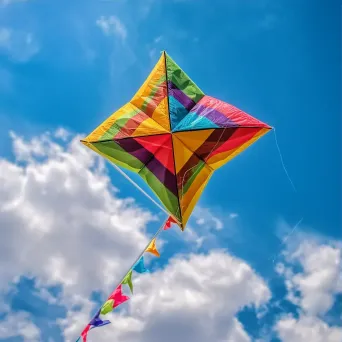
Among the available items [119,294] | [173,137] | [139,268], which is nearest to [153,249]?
[139,268]

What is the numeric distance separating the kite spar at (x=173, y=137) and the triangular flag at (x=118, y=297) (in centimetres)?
4

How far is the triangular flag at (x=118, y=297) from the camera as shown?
1041 centimetres

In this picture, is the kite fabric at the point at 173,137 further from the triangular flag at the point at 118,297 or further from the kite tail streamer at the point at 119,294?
the triangular flag at the point at 118,297

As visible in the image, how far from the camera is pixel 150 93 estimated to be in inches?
452

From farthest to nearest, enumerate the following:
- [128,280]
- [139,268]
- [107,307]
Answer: [139,268], [128,280], [107,307]

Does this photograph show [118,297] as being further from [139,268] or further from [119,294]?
[139,268]

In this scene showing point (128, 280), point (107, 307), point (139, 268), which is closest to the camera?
point (107, 307)

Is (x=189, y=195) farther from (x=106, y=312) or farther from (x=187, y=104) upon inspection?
(x=106, y=312)

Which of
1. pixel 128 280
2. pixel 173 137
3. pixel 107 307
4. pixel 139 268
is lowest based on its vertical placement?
pixel 107 307

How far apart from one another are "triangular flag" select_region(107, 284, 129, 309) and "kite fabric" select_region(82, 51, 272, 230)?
2.53 metres

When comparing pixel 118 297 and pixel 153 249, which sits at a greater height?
pixel 153 249

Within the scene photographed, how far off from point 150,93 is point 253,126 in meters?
3.28

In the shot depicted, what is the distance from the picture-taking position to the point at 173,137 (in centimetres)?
1064

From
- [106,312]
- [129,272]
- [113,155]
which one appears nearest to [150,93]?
[113,155]
